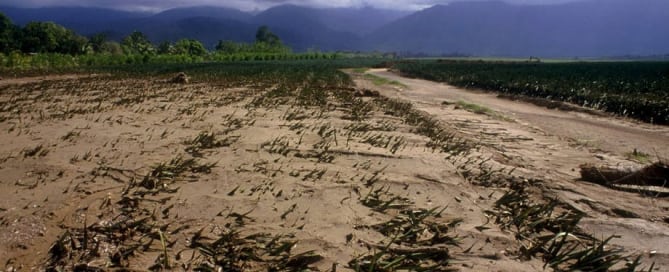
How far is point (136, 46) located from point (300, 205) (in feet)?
290

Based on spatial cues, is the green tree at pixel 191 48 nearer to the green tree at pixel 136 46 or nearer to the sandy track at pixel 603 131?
the green tree at pixel 136 46

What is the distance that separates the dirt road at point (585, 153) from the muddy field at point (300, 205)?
3 centimetres

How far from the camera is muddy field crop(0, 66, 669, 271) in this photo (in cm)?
250

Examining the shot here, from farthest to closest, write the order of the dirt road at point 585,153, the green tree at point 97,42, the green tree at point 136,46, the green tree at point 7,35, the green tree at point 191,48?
the green tree at point 191,48, the green tree at point 97,42, the green tree at point 136,46, the green tree at point 7,35, the dirt road at point 585,153

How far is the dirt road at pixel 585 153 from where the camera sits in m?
3.31

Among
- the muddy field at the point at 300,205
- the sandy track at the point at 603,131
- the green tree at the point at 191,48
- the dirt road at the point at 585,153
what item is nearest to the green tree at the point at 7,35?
the green tree at the point at 191,48

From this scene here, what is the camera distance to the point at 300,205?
3.27m

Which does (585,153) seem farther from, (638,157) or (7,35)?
(7,35)

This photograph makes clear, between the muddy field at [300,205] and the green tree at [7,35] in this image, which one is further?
the green tree at [7,35]

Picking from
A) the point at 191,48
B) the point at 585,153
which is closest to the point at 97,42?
the point at 191,48

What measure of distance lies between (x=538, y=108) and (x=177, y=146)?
1404 cm

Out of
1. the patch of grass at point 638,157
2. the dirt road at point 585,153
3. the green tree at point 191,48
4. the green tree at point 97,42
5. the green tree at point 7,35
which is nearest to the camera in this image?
the dirt road at point 585,153

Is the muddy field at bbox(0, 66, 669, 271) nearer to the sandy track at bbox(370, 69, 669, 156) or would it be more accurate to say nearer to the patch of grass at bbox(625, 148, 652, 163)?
the patch of grass at bbox(625, 148, 652, 163)

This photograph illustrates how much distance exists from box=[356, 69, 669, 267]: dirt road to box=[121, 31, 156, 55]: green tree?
6803 centimetres
